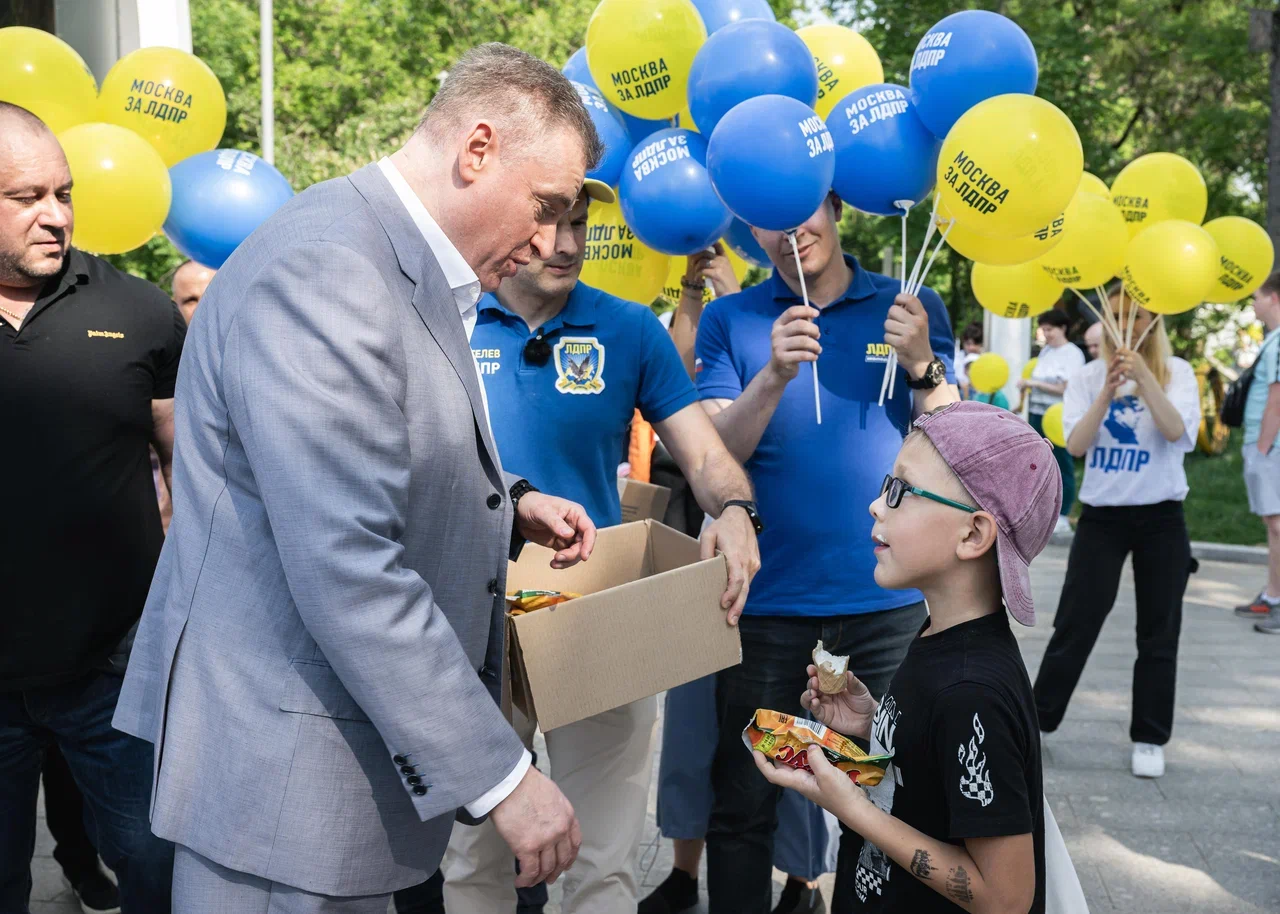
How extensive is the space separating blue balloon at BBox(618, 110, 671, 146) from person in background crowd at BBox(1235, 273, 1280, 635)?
16.2 feet

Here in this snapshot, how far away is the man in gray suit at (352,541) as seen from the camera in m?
1.68

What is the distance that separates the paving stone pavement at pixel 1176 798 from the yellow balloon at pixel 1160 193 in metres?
2.34

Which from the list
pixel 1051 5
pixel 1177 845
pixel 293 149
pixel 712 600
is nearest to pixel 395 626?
pixel 712 600

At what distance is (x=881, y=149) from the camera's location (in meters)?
3.43

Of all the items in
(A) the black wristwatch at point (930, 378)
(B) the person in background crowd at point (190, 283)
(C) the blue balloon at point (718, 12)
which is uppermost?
(C) the blue balloon at point (718, 12)

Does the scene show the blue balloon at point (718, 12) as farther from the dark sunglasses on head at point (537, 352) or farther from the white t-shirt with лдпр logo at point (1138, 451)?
A: the white t-shirt with лдпр logo at point (1138, 451)

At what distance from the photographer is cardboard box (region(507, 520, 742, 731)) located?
2.39m

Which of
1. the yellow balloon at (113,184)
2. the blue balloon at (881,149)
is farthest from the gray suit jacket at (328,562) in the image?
the yellow balloon at (113,184)

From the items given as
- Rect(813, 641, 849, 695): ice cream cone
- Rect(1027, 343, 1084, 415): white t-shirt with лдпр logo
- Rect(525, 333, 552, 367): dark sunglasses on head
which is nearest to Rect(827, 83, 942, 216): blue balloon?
Rect(525, 333, 552, 367): dark sunglasses on head

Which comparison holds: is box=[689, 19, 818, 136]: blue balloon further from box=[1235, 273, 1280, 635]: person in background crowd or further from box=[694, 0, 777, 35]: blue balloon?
box=[1235, 273, 1280, 635]: person in background crowd

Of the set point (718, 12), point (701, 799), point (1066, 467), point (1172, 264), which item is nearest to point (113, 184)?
point (718, 12)

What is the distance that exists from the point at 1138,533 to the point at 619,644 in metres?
3.40

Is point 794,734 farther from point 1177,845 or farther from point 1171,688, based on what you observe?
point 1171,688

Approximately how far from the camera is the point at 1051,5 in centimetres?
1662
